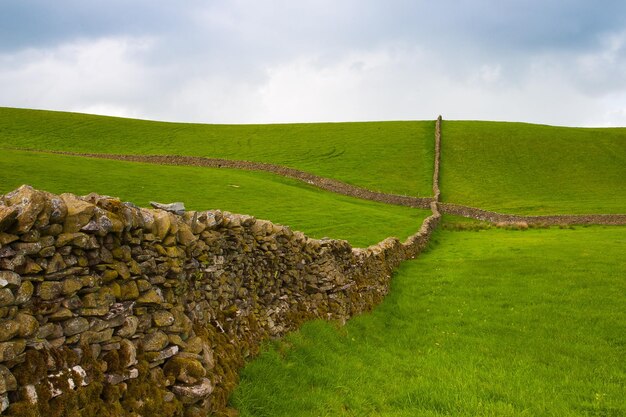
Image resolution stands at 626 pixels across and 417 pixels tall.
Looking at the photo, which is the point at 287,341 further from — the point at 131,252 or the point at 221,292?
the point at 131,252

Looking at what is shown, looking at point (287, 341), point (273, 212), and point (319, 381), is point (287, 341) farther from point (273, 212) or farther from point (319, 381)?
point (273, 212)

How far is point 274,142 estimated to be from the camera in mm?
74938

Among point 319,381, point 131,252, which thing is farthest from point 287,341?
point 131,252

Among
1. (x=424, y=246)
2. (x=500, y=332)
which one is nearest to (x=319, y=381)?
(x=500, y=332)

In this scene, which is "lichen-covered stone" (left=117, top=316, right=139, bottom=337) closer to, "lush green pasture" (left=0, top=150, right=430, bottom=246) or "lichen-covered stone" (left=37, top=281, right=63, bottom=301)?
"lichen-covered stone" (left=37, top=281, right=63, bottom=301)

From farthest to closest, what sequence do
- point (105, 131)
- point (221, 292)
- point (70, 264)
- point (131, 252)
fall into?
point (105, 131), point (221, 292), point (131, 252), point (70, 264)

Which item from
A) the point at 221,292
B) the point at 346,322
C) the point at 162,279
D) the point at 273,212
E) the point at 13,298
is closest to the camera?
the point at 13,298

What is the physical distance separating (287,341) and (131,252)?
14.7ft

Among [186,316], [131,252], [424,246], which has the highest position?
[131,252]

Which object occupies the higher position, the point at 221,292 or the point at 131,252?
the point at 131,252

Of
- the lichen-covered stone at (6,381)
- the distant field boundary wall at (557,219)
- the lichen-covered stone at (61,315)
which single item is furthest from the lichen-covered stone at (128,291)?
the distant field boundary wall at (557,219)

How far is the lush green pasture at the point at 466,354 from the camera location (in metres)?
8.05

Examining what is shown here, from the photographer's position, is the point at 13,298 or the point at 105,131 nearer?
the point at 13,298

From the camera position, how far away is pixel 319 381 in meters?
8.67
